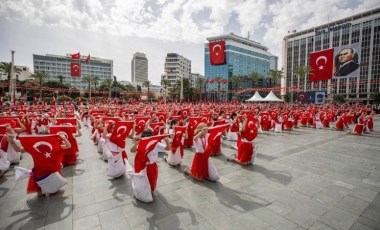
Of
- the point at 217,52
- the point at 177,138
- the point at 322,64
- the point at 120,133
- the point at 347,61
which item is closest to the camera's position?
the point at 120,133

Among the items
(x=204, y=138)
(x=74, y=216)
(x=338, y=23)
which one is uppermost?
(x=338, y=23)

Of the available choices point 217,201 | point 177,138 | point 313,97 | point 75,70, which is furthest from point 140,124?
point 313,97

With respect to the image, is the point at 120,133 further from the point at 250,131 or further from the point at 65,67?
the point at 65,67

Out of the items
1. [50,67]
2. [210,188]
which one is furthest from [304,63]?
[50,67]

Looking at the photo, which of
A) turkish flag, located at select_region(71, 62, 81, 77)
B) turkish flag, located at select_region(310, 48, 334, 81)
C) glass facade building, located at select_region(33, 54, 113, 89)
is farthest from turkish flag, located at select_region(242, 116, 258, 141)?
glass facade building, located at select_region(33, 54, 113, 89)

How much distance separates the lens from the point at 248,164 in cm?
701

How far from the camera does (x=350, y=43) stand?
76.5 metres

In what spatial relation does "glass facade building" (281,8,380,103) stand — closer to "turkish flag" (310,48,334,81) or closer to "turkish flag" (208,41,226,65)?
"turkish flag" (208,41,226,65)

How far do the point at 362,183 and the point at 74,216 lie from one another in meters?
6.90

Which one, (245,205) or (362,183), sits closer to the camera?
(245,205)

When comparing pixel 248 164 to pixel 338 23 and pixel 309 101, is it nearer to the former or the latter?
pixel 309 101

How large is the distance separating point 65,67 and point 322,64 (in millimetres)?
164989

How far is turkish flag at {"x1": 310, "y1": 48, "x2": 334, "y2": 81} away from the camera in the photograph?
12.9 m

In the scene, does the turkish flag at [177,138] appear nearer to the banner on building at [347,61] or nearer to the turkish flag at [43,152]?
the turkish flag at [43,152]
